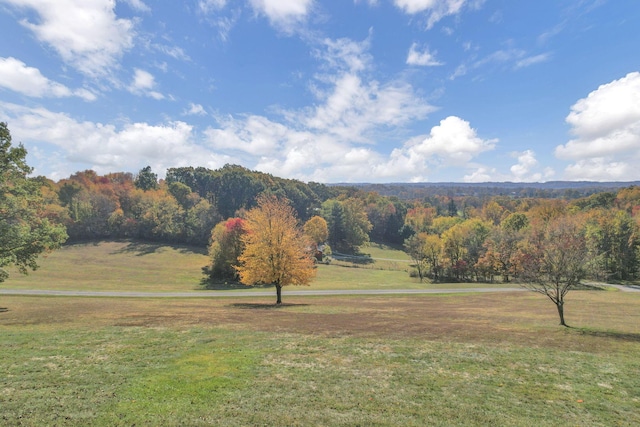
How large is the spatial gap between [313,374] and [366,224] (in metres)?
108

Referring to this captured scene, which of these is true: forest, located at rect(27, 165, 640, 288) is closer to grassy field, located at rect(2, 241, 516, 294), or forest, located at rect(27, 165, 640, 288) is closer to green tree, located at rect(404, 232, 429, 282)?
green tree, located at rect(404, 232, 429, 282)

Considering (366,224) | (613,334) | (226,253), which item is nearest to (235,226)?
(226,253)

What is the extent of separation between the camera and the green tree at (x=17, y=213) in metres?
22.7

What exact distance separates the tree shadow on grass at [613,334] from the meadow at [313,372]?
0.23ft

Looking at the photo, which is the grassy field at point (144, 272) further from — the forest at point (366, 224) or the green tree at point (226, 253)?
the forest at point (366, 224)

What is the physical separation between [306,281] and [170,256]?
6241 centimetres

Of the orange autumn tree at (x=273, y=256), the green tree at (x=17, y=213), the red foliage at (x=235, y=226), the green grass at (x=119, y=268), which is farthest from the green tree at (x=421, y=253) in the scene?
the green tree at (x=17, y=213)

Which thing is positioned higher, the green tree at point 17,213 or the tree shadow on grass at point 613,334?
the green tree at point 17,213

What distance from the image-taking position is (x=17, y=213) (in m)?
23.8

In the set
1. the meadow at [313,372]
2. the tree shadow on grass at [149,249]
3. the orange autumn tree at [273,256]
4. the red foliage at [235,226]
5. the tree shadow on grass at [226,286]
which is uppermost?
the red foliage at [235,226]

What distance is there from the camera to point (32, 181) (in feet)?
80.5

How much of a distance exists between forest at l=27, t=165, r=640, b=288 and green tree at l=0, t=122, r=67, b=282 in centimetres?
289

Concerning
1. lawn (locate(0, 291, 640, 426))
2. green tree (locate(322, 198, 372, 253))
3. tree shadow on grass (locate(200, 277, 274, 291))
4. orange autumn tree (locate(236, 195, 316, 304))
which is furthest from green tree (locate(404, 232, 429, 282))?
lawn (locate(0, 291, 640, 426))

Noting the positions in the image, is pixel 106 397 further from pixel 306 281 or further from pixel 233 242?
pixel 233 242
